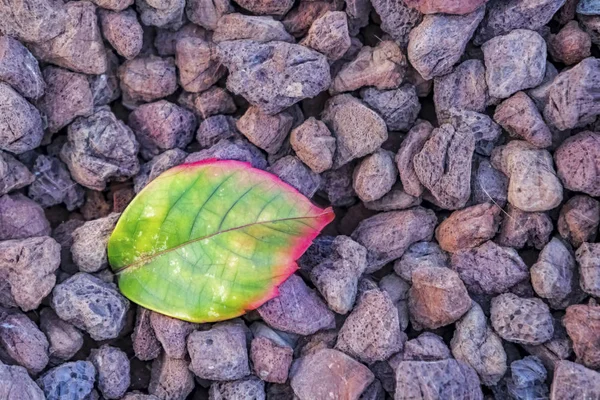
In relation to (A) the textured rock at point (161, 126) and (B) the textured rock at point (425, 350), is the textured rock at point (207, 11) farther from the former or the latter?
(B) the textured rock at point (425, 350)

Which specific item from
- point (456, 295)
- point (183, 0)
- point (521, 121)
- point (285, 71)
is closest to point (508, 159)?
point (521, 121)

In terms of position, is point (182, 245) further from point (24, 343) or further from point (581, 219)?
point (581, 219)

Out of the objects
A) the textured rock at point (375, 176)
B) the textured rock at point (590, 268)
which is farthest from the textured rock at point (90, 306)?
the textured rock at point (590, 268)

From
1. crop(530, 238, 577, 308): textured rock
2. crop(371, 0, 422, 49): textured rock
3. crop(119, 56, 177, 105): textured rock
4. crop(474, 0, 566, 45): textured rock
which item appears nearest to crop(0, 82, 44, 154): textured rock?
crop(119, 56, 177, 105): textured rock

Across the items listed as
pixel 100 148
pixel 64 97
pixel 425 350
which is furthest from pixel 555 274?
pixel 64 97

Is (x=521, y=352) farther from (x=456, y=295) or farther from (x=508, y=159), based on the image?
(x=508, y=159)

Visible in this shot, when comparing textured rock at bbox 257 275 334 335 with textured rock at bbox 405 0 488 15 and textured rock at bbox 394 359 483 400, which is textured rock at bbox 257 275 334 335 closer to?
textured rock at bbox 394 359 483 400
